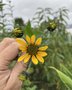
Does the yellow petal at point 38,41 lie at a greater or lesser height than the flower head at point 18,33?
greater

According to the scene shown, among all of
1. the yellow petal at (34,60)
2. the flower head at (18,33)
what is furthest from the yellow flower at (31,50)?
the flower head at (18,33)

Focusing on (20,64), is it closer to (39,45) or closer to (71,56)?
(39,45)

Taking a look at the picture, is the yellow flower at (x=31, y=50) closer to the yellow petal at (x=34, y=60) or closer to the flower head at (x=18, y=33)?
the yellow petal at (x=34, y=60)

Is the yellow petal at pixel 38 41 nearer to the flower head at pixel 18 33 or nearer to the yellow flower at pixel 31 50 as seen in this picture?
the yellow flower at pixel 31 50

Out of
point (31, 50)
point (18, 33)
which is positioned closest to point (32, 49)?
point (31, 50)

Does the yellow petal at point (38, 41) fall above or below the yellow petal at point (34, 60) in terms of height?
above

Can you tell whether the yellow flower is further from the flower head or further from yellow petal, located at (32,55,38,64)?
the flower head

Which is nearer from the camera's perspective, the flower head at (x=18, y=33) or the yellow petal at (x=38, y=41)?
the yellow petal at (x=38, y=41)

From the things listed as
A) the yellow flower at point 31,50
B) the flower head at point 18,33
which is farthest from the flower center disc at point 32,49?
the flower head at point 18,33

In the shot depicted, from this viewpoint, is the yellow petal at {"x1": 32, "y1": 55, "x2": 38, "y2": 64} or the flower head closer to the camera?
the yellow petal at {"x1": 32, "y1": 55, "x2": 38, "y2": 64}

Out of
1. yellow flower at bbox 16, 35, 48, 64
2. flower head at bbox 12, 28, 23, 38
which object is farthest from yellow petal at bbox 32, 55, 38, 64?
flower head at bbox 12, 28, 23, 38
